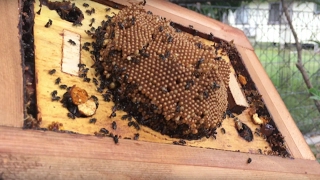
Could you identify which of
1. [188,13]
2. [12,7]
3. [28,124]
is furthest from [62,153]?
[188,13]

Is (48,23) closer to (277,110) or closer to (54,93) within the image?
(54,93)

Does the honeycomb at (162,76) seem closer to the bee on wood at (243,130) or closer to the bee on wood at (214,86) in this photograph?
the bee on wood at (214,86)

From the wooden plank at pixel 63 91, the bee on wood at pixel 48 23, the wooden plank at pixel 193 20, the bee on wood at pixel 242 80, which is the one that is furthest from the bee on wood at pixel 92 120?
the bee on wood at pixel 242 80

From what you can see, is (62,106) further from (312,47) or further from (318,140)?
(312,47)

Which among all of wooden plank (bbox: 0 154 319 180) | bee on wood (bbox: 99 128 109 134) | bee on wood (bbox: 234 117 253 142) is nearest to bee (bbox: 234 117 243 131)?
bee on wood (bbox: 234 117 253 142)

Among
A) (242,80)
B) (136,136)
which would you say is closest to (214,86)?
(136,136)

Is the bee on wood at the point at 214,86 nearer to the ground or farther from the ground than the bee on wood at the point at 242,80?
farther from the ground
